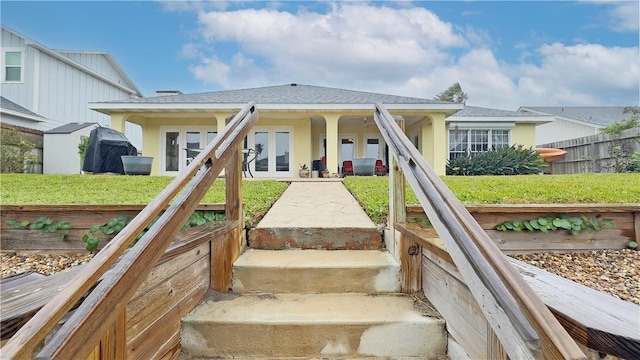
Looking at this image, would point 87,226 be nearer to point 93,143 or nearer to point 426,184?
point 426,184

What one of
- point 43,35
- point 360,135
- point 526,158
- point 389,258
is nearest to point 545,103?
point 526,158

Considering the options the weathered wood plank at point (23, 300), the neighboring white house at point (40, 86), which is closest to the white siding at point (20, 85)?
the neighboring white house at point (40, 86)

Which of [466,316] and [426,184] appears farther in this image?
[426,184]

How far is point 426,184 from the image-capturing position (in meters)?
1.53

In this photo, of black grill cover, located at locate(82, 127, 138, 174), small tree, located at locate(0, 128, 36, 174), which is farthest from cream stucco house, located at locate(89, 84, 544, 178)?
small tree, located at locate(0, 128, 36, 174)

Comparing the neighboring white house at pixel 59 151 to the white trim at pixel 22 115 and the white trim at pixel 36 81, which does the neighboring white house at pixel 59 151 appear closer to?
the white trim at pixel 22 115

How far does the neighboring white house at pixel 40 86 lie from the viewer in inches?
478

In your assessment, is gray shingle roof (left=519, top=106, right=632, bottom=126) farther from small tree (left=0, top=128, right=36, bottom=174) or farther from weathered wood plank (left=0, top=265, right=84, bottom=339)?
small tree (left=0, top=128, right=36, bottom=174)

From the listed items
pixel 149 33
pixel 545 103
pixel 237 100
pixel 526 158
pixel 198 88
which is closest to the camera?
pixel 526 158

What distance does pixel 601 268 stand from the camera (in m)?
2.36

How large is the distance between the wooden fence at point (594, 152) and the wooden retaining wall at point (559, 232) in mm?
8275

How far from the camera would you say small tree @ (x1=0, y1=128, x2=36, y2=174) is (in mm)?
8828

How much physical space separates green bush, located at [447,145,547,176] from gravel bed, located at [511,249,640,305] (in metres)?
8.55

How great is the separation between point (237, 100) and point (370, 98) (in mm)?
4991
